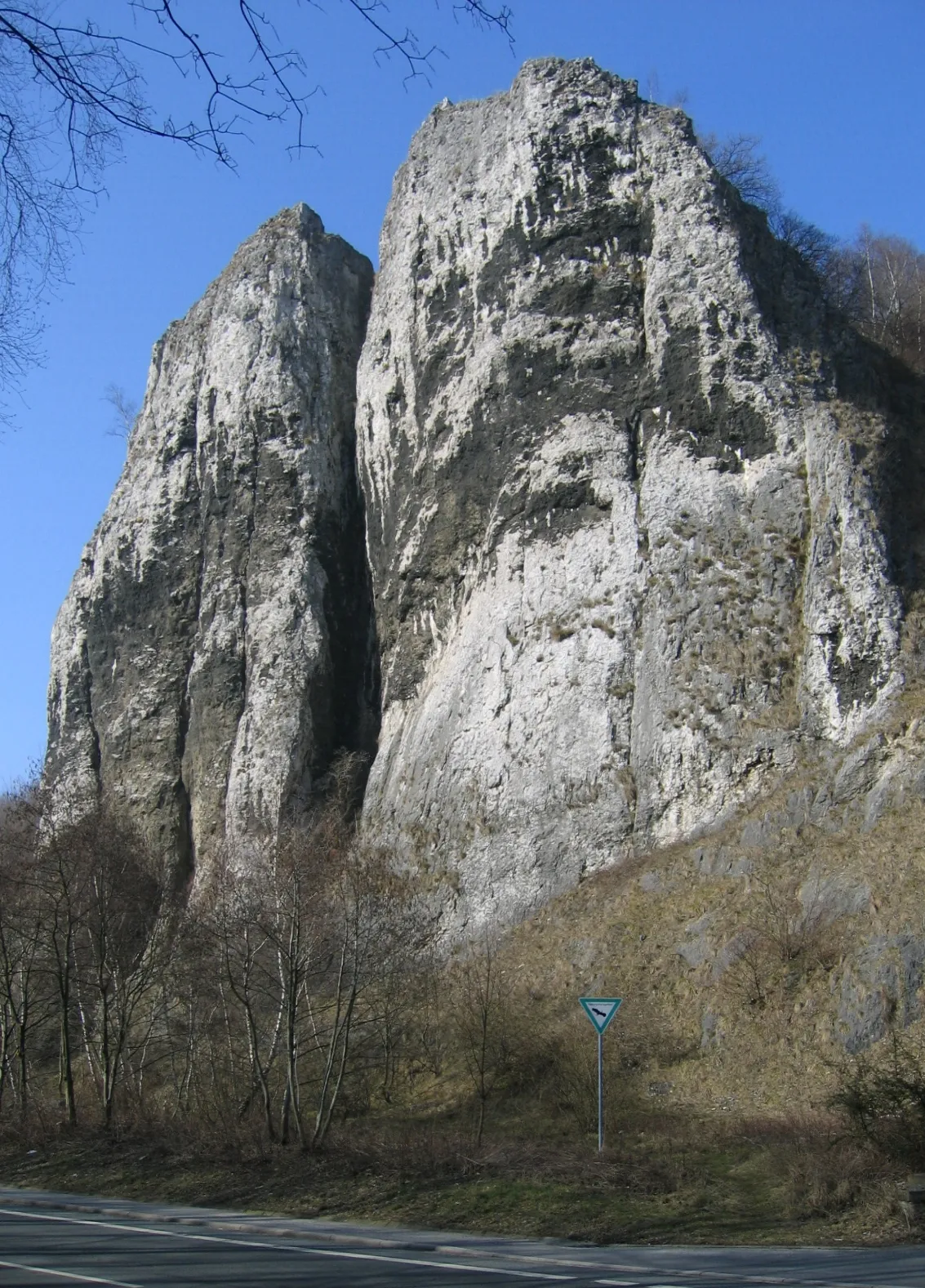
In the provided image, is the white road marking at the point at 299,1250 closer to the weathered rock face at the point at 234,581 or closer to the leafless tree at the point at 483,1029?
the leafless tree at the point at 483,1029

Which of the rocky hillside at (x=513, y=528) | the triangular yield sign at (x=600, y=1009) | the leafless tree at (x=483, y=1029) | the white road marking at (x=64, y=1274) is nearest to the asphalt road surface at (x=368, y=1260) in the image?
the white road marking at (x=64, y=1274)

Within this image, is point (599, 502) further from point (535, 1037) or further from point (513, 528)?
point (535, 1037)

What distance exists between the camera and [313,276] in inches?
1682

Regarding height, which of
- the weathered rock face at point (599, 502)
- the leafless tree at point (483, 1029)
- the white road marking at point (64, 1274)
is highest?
the weathered rock face at point (599, 502)

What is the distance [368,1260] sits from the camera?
10.5 meters

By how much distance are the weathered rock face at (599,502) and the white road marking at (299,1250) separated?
1470cm

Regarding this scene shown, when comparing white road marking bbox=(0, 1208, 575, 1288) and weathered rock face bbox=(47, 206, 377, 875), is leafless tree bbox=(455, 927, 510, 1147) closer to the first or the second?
white road marking bbox=(0, 1208, 575, 1288)

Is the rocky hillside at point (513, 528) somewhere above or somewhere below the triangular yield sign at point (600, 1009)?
above

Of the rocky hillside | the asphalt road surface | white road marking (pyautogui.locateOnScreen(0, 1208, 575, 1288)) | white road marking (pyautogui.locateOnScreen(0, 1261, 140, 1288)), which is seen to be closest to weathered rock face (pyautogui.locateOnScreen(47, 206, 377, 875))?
the rocky hillside

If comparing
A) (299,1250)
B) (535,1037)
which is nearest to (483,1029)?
(535,1037)

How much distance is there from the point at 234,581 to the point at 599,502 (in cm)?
1459

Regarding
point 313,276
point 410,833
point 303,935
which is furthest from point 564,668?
point 313,276

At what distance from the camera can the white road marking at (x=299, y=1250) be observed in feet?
31.9

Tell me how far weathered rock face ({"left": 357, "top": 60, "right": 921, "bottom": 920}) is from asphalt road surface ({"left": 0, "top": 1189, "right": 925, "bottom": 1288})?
1489cm
